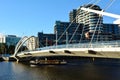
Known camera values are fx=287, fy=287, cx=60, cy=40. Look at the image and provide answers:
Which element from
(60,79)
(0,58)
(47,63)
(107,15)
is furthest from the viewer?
(0,58)

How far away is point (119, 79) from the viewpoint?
48.9 metres

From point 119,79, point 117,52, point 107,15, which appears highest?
point 107,15

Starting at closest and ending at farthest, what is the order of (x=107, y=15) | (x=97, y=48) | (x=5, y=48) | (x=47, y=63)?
(x=107, y=15)
(x=97, y=48)
(x=47, y=63)
(x=5, y=48)

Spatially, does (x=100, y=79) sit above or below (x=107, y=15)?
below

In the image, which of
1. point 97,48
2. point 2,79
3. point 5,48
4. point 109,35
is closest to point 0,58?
point 5,48

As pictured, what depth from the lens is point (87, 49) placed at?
48406mm

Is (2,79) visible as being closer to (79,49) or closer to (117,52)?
(79,49)

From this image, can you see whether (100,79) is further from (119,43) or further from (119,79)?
(119,43)

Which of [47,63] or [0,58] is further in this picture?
[0,58]

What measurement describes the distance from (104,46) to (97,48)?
6.41ft

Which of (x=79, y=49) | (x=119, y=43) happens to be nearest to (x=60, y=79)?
(x=79, y=49)

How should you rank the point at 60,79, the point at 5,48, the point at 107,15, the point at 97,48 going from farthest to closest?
the point at 5,48 < the point at 60,79 < the point at 97,48 < the point at 107,15

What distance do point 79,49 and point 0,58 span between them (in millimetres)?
100908

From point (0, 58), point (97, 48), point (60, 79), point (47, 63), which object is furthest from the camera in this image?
point (0, 58)
